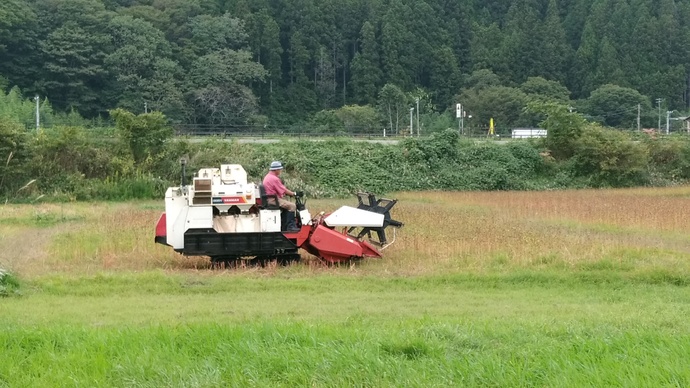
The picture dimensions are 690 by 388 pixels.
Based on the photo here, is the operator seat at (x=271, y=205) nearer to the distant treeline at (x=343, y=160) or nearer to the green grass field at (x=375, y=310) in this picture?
the green grass field at (x=375, y=310)

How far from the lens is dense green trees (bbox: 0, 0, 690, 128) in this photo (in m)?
66.7

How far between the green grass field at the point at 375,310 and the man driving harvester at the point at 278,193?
87 cm

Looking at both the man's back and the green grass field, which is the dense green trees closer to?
the green grass field

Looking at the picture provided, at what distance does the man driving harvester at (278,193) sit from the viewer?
46.6 feet

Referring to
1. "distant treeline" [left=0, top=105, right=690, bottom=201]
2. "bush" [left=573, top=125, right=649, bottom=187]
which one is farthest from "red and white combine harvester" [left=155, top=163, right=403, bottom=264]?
"bush" [left=573, top=125, right=649, bottom=187]

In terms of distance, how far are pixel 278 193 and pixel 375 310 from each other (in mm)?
5227

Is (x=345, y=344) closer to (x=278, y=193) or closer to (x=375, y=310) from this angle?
(x=375, y=310)

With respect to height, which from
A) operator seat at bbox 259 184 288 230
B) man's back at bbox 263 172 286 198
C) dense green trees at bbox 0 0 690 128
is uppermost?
dense green trees at bbox 0 0 690 128

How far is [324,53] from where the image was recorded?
8550 centimetres

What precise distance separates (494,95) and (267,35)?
24.8m

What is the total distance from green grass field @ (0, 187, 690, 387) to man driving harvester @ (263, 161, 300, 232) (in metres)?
0.87

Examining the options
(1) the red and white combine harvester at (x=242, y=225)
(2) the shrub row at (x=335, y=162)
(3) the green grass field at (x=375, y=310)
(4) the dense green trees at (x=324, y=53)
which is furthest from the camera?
(4) the dense green trees at (x=324, y=53)

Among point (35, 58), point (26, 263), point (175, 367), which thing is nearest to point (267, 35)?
point (35, 58)

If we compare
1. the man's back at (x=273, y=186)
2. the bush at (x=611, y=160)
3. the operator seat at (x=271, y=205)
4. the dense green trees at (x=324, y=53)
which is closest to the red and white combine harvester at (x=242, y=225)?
the operator seat at (x=271, y=205)
